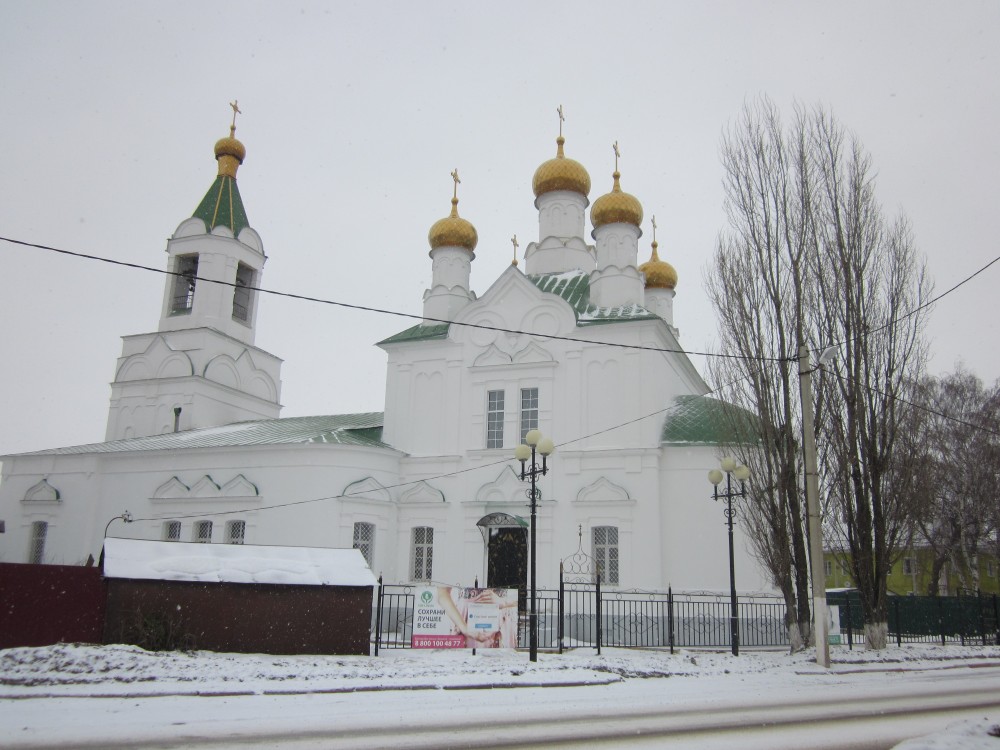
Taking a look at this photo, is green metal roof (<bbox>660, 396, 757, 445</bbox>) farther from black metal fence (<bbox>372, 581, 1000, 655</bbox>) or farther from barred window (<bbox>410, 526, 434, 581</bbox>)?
barred window (<bbox>410, 526, 434, 581</bbox>)

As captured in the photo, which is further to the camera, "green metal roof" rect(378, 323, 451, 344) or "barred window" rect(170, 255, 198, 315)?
"barred window" rect(170, 255, 198, 315)

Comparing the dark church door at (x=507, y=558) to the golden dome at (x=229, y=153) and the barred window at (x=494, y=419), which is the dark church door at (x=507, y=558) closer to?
the barred window at (x=494, y=419)

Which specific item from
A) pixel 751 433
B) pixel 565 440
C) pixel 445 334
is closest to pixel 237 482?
pixel 445 334

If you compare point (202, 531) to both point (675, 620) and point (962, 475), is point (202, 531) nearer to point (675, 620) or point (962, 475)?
point (675, 620)

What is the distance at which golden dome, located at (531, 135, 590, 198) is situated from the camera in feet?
86.6

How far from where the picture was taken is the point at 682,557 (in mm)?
20328

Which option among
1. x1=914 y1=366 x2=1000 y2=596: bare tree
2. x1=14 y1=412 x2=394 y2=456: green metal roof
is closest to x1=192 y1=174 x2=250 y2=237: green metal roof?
x1=14 y1=412 x2=394 y2=456: green metal roof

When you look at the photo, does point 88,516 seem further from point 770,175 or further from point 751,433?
point 770,175

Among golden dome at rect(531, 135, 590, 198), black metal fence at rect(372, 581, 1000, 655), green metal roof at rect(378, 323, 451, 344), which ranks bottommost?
black metal fence at rect(372, 581, 1000, 655)

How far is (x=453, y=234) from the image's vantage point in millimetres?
25750

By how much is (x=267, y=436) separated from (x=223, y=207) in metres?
10.2

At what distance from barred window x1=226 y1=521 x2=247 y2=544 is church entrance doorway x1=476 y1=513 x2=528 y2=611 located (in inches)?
269

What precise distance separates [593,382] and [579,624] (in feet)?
20.9

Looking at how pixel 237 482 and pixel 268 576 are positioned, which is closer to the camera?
pixel 268 576
